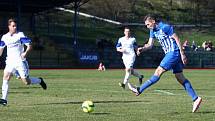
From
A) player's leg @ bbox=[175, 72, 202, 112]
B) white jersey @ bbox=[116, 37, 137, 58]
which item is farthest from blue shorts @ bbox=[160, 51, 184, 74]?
white jersey @ bbox=[116, 37, 137, 58]

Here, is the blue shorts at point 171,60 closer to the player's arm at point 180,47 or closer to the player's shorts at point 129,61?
the player's arm at point 180,47

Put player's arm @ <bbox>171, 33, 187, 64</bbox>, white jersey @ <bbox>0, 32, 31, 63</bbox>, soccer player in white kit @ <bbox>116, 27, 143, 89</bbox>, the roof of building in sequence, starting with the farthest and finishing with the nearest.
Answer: the roof of building
soccer player in white kit @ <bbox>116, 27, 143, 89</bbox>
white jersey @ <bbox>0, 32, 31, 63</bbox>
player's arm @ <bbox>171, 33, 187, 64</bbox>

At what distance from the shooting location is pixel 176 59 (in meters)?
13.9

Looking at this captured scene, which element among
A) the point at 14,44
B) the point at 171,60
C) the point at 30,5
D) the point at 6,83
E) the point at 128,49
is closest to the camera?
the point at 171,60

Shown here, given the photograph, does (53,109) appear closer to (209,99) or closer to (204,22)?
(209,99)

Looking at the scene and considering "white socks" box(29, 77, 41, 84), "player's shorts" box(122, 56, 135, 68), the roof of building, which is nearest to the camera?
"white socks" box(29, 77, 41, 84)

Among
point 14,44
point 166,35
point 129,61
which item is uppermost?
point 166,35

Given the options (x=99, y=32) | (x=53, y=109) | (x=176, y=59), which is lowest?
(x=99, y=32)

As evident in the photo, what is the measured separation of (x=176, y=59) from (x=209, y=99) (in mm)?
4244

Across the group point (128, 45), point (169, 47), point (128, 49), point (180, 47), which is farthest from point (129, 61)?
point (180, 47)

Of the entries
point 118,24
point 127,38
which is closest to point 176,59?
point 127,38

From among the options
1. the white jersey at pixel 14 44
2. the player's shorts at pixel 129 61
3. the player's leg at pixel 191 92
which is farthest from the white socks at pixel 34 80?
the player's shorts at pixel 129 61

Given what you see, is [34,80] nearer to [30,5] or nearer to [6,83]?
[6,83]

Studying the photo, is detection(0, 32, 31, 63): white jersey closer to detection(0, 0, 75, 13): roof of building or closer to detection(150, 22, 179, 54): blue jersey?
detection(150, 22, 179, 54): blue jersey
